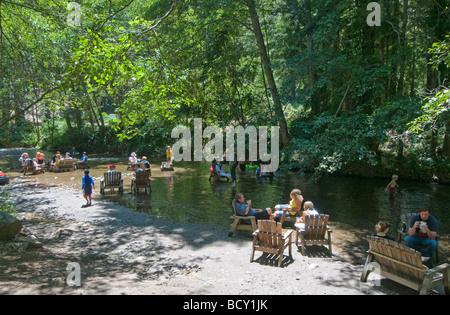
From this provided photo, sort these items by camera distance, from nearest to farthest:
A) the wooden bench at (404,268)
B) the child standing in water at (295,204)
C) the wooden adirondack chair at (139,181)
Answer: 1. the wooden bench at (404,268)
2. the child standing in water at (295,204)
3. the wooden adirondack chair at (139,181)

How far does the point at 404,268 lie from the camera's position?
575 cm

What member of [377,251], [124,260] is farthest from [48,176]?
[377,251]

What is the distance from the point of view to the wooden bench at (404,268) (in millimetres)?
5469

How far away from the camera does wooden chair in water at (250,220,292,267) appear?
7.26m

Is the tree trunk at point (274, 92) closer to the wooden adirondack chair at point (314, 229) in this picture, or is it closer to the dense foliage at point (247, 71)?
the dense foliage at point (247, 71)

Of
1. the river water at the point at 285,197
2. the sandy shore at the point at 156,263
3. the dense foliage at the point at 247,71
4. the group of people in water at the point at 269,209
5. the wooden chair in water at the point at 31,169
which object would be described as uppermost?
the dense foliage at the point at 247,71

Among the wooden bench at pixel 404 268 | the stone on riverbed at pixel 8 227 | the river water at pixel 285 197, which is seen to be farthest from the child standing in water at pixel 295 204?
the stone on riverbed at pixel 8 227

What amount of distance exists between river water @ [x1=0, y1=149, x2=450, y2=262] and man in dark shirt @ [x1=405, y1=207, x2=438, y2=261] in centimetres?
237

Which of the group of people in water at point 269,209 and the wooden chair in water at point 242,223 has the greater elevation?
the group of people in water at point 269,209

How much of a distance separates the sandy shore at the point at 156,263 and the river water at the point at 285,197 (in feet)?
5.58

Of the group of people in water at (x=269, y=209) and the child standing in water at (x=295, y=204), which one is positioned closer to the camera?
the group of people in water at (x=269, y=209)

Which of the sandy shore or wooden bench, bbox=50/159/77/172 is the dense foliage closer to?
the sandy shore

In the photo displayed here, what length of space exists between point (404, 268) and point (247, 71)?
1741cm

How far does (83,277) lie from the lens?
5926mm
